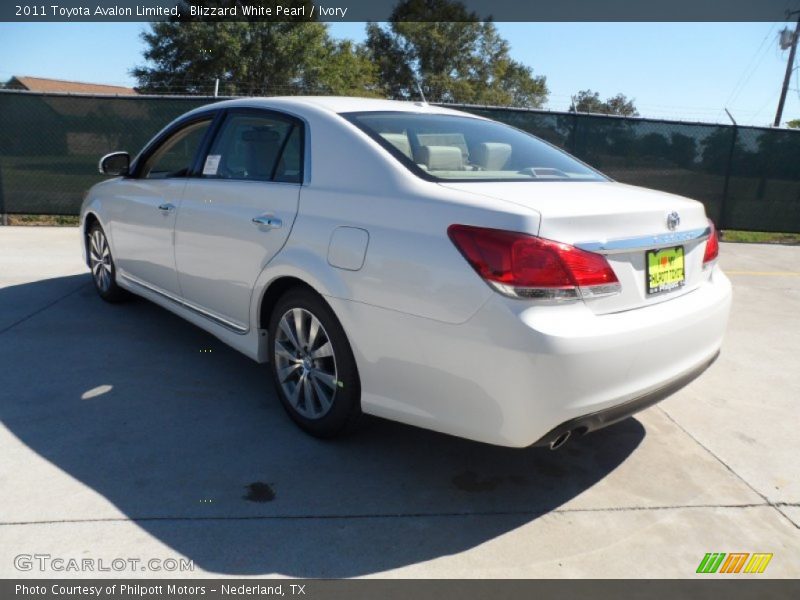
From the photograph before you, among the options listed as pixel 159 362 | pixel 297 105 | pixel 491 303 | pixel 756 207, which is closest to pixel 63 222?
pixel 159 362

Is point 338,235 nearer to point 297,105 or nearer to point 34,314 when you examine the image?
point 297,105

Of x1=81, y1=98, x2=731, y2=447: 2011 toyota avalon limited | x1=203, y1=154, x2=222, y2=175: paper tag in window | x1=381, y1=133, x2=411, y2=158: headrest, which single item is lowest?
x1=81, y1=98, x2=731, y2=447: 2011 toyota avalon limited

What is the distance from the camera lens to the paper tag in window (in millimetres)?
3860

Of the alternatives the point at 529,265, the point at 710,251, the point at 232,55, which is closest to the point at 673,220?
the point at 710,251

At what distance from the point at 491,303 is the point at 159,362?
2646 millimetres

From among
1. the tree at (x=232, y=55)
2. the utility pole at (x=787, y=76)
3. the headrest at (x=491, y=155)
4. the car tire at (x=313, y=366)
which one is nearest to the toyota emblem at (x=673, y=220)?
the headrest at (x=491, y=155)

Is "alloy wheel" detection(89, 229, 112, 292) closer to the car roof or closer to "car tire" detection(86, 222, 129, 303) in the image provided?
"car tire" detection(86, 222, 129, 303)

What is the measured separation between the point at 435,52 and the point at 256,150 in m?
53.8

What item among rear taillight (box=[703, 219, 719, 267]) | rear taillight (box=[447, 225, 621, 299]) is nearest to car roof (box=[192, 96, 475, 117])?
rear taillight (box=[447, 225, 621, 299])

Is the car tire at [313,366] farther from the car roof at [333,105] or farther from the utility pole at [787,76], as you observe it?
the utility pole at [787,76]

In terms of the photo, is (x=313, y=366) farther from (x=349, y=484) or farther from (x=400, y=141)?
(x=400, y=141)

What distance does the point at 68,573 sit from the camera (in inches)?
88.3

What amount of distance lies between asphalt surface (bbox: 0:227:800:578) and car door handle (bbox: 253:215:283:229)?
1002mm

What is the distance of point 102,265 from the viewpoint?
5.39 meters
